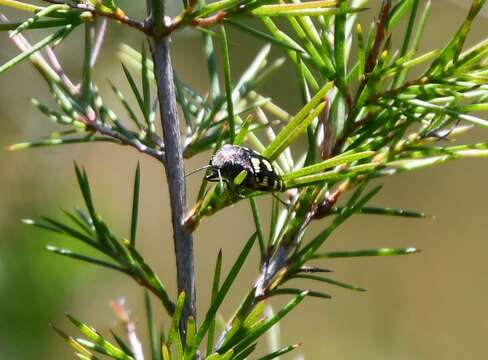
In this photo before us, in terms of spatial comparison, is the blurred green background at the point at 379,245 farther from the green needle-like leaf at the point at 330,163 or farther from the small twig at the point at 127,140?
the green needle-like leaf at the point at 330,163

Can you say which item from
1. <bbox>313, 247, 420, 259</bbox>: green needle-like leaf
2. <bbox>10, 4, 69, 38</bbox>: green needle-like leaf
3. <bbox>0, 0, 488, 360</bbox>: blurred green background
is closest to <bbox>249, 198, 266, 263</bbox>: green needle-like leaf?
<bbox>313, 247, 420, 259</bbox>: green needle-like leaf

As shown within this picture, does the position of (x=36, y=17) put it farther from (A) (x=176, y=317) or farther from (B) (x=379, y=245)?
(B) (x=379, y=245)

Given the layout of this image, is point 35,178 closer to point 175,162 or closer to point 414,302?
point 175,162

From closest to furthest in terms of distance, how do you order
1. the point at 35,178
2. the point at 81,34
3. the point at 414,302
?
the point at 35,178 → the point at 81,34 → the point at 414,302

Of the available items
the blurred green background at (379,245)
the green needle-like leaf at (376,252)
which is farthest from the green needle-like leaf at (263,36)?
the blurred green background at (379,245)

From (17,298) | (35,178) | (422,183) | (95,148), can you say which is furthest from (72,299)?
(422,183)

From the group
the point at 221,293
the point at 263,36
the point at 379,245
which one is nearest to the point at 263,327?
the point at 221,293
